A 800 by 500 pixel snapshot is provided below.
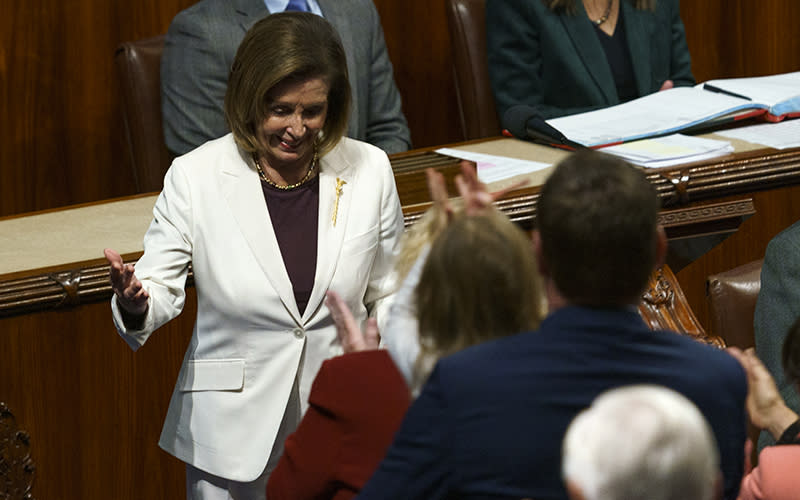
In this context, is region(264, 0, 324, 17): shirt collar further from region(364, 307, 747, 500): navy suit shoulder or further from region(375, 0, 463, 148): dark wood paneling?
region(364, 307, 747, 500): navy suit shoulder

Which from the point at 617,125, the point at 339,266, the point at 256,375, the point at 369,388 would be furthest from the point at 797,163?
the point at 369,388

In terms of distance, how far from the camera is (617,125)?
298 cm

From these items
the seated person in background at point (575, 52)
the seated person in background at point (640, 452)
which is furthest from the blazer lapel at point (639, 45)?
the seated person in background at point (640, 452)

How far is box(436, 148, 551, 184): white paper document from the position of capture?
8.79 ft

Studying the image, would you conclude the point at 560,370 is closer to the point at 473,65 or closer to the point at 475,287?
the point at 475,287

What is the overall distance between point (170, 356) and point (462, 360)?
131 centimetres

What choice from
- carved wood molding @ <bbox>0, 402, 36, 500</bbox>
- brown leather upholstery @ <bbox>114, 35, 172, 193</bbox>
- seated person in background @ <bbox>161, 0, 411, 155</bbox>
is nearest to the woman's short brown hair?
carved wood molding @ <bbox>0, 402, 36, 500</bbox>

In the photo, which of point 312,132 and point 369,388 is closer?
point 369,388

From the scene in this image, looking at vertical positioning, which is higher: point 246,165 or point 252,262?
point 246,165

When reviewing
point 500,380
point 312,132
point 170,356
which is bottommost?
point 170,356

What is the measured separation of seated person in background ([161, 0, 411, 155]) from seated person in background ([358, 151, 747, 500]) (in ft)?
6.32

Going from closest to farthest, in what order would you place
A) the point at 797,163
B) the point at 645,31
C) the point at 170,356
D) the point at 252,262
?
1. the point at 252,262
2. the point at 170,356
3. the point at 797,163
4. the point at 645,31

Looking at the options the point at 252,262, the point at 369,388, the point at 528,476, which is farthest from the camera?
the point at 252,262

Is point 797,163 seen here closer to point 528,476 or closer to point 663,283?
point 663,283
